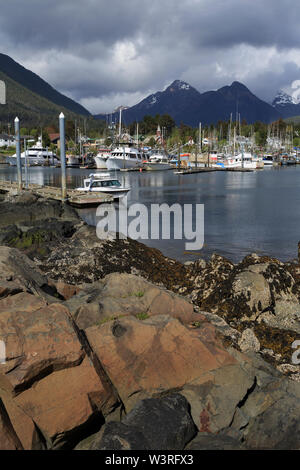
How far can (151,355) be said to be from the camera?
7.02 meters

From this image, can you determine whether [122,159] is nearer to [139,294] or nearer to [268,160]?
[268,160]

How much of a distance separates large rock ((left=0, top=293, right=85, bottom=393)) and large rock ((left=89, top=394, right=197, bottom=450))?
1.14m

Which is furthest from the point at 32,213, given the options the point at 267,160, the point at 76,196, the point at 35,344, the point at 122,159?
the point at 267,160

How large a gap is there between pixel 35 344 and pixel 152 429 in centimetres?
213

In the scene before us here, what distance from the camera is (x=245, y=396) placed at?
6.73 m

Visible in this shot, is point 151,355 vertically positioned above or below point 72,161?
below

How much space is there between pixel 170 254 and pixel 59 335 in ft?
55.2

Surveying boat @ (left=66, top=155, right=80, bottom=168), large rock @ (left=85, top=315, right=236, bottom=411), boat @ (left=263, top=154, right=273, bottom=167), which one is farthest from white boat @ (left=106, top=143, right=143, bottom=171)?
large rock @ (left=85, top=315, right=236, bottom=411)

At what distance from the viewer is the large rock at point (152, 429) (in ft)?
18.1

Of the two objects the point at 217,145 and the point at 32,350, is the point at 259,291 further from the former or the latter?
the point at 217,145

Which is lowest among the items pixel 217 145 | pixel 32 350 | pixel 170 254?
pixel 170 254

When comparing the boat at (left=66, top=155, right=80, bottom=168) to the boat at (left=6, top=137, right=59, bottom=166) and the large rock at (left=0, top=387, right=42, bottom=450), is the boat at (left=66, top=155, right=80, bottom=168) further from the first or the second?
the large rock at (left=0, top=387, right=42, bottom=450)

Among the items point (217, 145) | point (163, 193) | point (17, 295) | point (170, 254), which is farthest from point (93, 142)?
point (17, 295)

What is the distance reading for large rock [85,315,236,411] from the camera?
6703 millimetres
